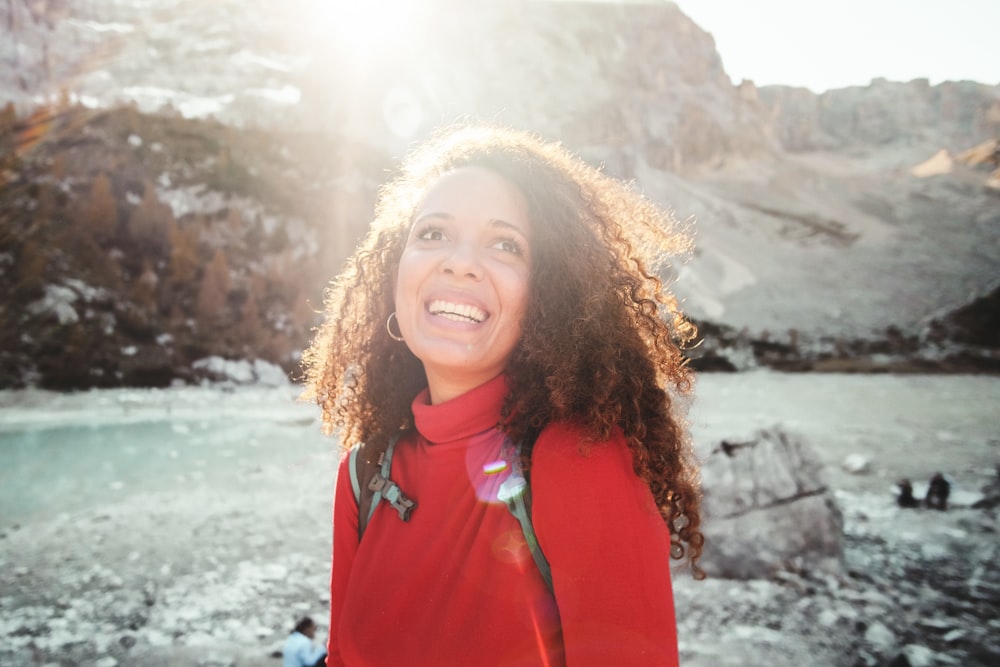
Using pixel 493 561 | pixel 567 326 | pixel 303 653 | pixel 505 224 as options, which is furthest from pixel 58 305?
pixel 493 561

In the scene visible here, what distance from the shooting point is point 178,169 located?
2964 centimetres

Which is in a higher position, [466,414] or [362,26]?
[362,26]

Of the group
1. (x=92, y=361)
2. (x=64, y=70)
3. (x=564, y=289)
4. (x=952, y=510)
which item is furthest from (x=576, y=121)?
(x=564, y=289)

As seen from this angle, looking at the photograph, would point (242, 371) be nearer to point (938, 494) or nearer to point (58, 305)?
point (58, 305)

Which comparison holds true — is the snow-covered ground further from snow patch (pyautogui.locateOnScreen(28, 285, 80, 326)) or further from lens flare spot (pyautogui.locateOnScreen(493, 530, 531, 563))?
snow patch (pyautogui.locateOnScreen(28, 285, 80, 326))

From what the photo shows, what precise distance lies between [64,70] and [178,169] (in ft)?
104

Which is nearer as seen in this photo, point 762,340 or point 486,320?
point 486,320

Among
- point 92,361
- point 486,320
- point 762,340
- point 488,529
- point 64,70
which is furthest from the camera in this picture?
point 64,70

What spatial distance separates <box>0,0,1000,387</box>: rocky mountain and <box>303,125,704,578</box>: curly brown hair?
1.98ft

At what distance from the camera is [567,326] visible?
1.57 metres

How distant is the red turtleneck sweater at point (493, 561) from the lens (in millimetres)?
1052

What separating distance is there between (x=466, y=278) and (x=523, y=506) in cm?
60

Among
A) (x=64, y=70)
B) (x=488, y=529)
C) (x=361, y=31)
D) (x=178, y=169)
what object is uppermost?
(x=361, y=31)

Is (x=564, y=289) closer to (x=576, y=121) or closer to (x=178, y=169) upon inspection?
(x=178, y=169)
